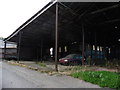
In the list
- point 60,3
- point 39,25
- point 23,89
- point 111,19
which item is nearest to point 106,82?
point 23,89

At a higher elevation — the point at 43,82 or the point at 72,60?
the point at 72,60

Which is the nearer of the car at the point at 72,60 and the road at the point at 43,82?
the road at the point at 43,82

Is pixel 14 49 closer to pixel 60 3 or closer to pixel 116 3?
pixel 60 3

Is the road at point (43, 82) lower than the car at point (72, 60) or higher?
lower

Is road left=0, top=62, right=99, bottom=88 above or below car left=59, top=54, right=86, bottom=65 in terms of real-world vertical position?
below

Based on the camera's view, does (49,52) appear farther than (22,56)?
Yes

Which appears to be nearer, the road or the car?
the road

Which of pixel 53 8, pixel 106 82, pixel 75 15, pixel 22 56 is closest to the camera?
pixel 106 82

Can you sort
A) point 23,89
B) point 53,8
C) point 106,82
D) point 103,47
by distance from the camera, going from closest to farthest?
point 23,89 → point 106,82 → point 53,8 → point 103,47

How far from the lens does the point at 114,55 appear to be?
28.8m

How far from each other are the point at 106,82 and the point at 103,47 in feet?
75.0

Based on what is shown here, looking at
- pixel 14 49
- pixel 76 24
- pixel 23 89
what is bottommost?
pixel 23 89

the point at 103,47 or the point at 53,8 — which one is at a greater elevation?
the point at 53,8

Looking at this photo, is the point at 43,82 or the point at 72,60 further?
the point at 72,60
